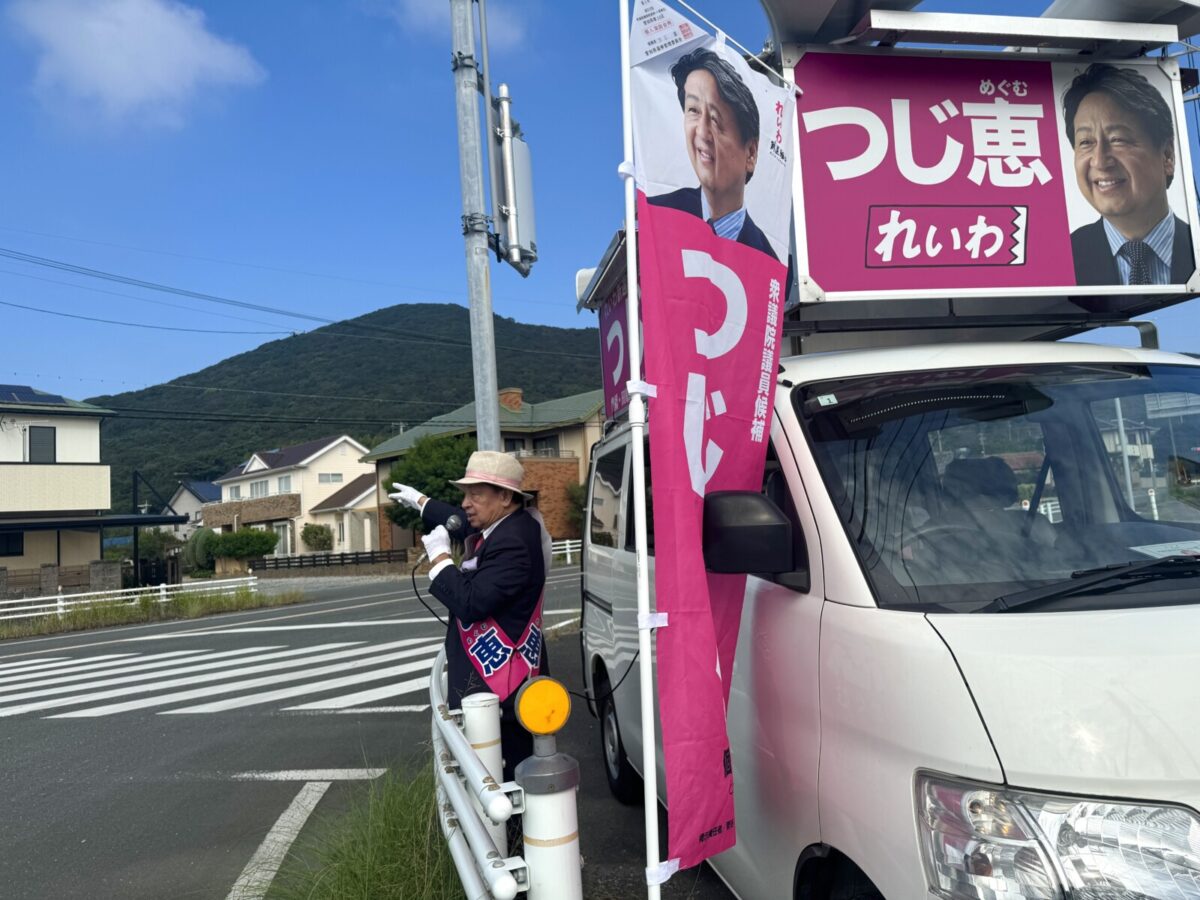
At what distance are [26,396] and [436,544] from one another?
38.4 meters

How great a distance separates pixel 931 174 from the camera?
10.6ft

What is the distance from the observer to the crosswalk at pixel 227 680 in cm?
888

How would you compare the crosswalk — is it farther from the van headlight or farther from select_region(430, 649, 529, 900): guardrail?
the van headlight

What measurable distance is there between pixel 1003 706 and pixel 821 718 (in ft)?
1.71

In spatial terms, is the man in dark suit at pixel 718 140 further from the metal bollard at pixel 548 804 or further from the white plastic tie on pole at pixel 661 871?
the white plastic tie on pole at pixel 661 871

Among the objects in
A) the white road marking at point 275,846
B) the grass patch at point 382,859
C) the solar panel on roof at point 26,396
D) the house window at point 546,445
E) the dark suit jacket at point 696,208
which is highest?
the solar panel on roof at point 26,396

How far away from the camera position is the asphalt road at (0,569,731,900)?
4289 millimetres

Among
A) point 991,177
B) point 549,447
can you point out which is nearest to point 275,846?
point 991,177

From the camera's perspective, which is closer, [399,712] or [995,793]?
[995,793]

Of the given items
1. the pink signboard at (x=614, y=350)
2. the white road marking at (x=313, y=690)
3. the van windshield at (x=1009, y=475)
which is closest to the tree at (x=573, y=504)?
the white road marking at (x=313, y=690)

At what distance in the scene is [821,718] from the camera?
2.08m

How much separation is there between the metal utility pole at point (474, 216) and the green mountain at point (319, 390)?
70.3m

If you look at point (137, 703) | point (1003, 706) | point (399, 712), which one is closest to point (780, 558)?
point (1003, 706)

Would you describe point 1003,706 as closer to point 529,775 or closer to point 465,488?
point 529,775
